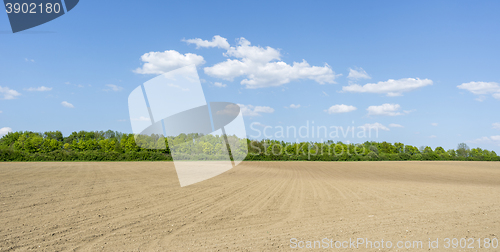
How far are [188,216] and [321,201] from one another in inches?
245

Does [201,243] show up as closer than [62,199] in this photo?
Yes

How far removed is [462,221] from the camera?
890 centimetres

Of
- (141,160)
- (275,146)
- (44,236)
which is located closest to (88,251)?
(44,236)

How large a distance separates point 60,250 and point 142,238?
172 cm

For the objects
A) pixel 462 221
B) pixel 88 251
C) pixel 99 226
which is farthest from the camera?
pixel 462 221

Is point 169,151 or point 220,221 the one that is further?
point 169,151

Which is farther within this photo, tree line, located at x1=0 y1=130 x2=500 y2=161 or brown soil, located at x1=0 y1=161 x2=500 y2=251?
tree line, located at x1=0 y1=130 x2=500 y2=161

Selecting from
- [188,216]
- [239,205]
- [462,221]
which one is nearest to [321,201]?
[239,205]

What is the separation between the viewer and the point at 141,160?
2292 inches

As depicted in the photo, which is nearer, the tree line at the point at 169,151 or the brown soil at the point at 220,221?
the brown soil at the point at 220,221

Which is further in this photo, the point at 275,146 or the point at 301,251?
the point at 275,146

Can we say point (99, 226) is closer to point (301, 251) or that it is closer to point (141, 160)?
point (301, 251)

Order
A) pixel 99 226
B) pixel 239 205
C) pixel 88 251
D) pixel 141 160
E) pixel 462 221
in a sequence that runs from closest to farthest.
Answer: pixel 88 251, pixel 99 226, pixel 462 221, pixel 239 205, pixel 141 160

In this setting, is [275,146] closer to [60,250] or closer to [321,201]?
[321,201]
